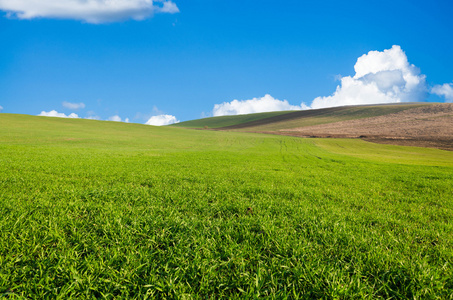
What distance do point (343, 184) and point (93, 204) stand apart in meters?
10.0

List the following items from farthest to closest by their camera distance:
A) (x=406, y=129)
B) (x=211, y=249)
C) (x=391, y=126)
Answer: (x=391, y=126) → (x=406, y=129) → (x=211, y=249)

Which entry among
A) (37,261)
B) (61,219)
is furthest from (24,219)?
(37,261)

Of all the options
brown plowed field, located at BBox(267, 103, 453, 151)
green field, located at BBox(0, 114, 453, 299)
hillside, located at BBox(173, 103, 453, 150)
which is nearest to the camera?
green field, located at BBox(0, 114, 453, 299)

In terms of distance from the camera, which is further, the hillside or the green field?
the hillside

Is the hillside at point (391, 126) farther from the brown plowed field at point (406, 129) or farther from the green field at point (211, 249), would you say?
the green field at point (211, 249)

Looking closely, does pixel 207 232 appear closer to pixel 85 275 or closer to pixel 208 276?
pixel 208 276

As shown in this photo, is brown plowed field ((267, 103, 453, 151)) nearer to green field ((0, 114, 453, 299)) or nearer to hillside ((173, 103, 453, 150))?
hillside ((173, 103, 453, 150))

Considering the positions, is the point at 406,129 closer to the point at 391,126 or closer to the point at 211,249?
the point at 391,126

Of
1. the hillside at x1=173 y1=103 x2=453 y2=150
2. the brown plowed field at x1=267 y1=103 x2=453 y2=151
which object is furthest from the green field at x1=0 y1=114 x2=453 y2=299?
the hillside at x1=173 y1=103 x2=453 y2=150

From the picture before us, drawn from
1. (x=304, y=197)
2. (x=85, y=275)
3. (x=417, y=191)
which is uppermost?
(x=85, y=275)

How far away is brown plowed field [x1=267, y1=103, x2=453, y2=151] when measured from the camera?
195 ft

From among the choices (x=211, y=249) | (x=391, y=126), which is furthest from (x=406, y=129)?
(x=211, y=249)

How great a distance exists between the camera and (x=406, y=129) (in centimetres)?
7681

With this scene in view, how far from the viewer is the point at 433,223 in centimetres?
554
